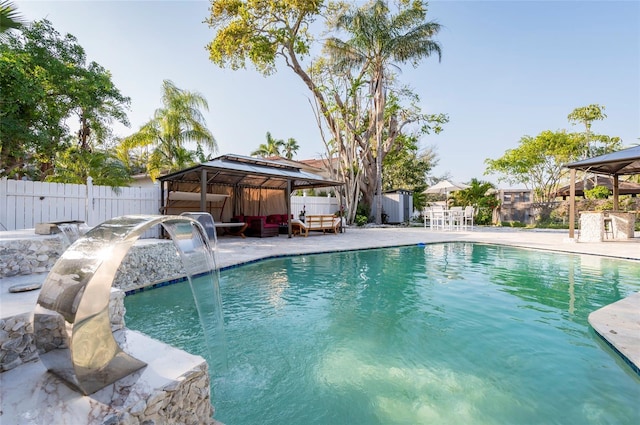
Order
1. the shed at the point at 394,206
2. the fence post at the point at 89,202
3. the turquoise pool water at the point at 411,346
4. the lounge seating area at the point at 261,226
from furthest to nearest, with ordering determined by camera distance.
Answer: the shed at the point at 394,206
the lounge seating area at the point at 261,226
the fence post at the point at 89,202
the turquoise pool water at the point at 411,346

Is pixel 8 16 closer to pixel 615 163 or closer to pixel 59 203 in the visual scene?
pixel 59 203

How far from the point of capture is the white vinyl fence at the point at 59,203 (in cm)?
736

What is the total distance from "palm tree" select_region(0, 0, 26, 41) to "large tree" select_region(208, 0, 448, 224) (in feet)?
34.3

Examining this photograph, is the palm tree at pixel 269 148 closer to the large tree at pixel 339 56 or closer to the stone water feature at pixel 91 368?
the large tree at pixel 339 56

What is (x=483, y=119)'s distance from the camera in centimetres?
2103

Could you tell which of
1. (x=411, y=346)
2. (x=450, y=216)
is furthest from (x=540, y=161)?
(x=411, y=346)

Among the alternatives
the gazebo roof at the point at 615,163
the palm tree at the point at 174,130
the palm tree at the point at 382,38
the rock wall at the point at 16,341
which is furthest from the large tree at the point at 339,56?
the rock wall at the point at 16,341

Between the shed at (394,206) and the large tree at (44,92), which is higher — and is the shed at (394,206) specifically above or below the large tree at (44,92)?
below

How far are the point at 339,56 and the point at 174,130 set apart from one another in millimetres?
10226

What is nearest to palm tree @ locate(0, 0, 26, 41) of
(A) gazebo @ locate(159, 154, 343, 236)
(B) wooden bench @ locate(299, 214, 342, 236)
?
(A) gazebo @ locate(159, 154, 343, 236)

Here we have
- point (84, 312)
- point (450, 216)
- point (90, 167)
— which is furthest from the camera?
point (450, 216)

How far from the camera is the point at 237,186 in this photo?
14094mm

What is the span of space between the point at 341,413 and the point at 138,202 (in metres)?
10.3

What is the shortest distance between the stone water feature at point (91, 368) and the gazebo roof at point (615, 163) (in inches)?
480
